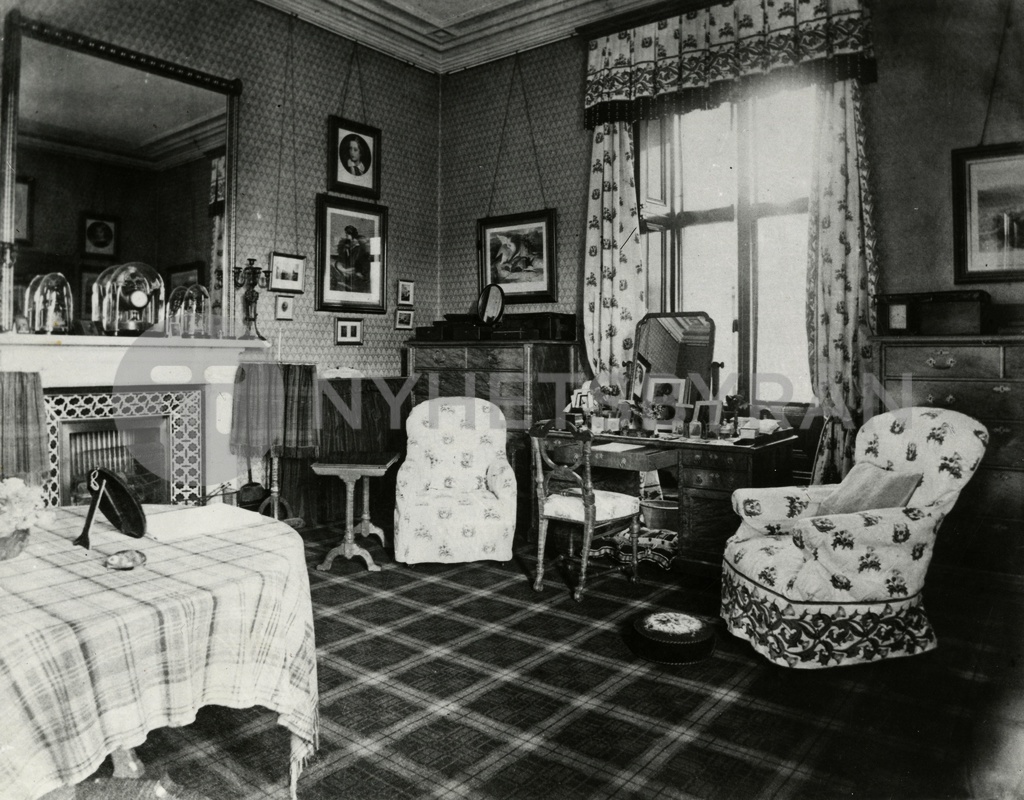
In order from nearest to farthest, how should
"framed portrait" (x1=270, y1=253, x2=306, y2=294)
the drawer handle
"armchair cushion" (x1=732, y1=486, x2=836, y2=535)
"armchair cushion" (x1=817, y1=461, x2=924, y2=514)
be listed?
"armchair cushion" (x1=817, y1=461, x2=924, y2=514) < "armchair cushion" (x1=732, y1=486, x2=836, y2=535) < the drawer handle < "framed portrait" (x1=270, y1=253, x2=306, y2=294)

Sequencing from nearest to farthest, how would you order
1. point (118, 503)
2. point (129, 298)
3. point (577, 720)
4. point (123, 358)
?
1. point (118, 503)
2. point (577, 720)
3. point (123, 358)
4. point (129, 298)

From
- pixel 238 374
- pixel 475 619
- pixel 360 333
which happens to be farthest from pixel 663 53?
pixel 475 619

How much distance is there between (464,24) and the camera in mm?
6371

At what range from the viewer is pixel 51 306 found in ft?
14.7

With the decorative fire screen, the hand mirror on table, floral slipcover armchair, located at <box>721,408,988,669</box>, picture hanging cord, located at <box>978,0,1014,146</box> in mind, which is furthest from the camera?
the decorative fire screen

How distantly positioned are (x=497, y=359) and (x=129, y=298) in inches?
102

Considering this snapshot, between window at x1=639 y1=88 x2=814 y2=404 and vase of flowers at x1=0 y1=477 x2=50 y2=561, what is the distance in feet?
14.8

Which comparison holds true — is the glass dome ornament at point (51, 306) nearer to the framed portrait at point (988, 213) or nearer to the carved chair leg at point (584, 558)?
the carved chair leg at point (584, 558)

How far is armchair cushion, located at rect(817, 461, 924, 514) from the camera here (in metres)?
3.48

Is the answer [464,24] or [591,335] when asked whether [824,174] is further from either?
[464,24]

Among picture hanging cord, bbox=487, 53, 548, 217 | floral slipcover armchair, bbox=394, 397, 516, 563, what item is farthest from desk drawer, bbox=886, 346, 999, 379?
picture hanging cord, bbox=487, 53, 548, 217

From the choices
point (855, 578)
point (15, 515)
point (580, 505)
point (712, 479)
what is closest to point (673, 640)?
point (855, 578)

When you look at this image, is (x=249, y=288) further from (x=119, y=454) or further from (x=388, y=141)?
(x=388, y=141)

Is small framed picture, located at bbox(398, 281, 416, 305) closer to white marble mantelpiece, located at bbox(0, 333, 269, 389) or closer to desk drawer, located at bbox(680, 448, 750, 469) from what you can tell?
white marble mantelpiece, located at bbox(0, 333, 269, 389)
